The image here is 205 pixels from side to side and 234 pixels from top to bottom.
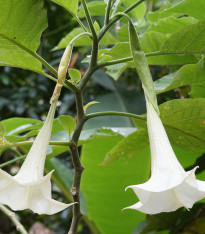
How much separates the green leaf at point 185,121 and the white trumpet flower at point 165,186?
256 millimetres

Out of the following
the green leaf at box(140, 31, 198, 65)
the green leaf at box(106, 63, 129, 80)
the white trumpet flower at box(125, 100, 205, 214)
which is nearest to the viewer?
the white trumpet flower at box(125, 100, 205, 214)

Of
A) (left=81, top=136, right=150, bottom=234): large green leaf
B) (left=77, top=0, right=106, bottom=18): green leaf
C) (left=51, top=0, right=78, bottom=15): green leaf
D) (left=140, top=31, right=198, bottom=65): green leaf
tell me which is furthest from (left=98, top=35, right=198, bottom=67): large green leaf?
(left=81, top=136, right=150, bottom=234): large green leaf

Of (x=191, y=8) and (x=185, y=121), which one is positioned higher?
(x=191, y=8)

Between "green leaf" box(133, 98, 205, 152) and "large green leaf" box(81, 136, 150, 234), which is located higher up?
"green leaf" box(133, 98, 205, 152)

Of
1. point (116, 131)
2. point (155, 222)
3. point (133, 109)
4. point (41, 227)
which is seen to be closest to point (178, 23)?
point (116, 131)

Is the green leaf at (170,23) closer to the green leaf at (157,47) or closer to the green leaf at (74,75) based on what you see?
the green leaf at (157,47)

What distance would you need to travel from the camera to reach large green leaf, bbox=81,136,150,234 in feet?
4.53

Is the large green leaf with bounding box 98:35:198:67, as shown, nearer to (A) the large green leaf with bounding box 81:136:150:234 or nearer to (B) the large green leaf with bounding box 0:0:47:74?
(B) the large green leaf with bounding box 0:0:47:74

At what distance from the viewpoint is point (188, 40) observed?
812 millimetres

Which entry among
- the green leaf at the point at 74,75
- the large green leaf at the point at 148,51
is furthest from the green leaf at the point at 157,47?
the green leaf at the point at 74,75

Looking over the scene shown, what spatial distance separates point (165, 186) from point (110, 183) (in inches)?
35.6

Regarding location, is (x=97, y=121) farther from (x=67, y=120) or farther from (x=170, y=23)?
(x=67, y=120)

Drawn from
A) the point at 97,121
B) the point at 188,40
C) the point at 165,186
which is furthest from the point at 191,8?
the point at 97,121

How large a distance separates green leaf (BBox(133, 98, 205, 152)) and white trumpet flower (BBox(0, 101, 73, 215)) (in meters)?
0.33
